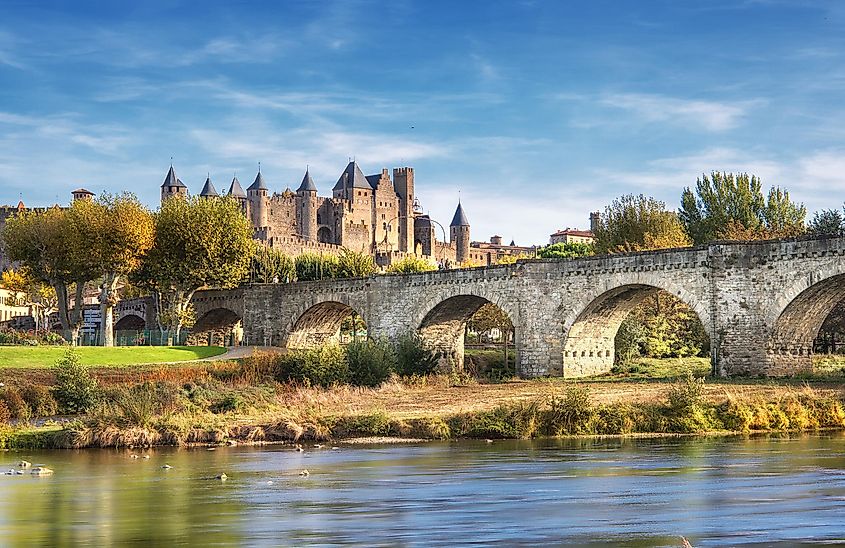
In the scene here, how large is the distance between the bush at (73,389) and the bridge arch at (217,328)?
3530cm

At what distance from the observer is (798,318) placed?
4459cm

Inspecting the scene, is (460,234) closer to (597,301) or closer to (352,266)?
(352,266)

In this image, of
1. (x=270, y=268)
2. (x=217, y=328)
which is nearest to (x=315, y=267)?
(x=270, y=268)

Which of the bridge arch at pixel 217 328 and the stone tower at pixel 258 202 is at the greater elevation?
the stone tower at pixel 258 202

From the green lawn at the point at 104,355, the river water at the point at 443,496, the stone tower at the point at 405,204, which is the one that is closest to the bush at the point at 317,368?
the green lawn at the point at 104,355

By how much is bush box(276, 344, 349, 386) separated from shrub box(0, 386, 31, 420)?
10354 mm

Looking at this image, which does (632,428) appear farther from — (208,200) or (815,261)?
(208,200)

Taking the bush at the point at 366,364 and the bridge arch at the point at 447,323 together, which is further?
the bridge arch at the point at 447,323

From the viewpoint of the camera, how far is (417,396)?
42625 millimetres

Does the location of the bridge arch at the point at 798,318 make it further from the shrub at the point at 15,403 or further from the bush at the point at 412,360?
the shrub at the point at 15,403

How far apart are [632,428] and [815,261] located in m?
13.9

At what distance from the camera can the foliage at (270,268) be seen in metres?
85.5

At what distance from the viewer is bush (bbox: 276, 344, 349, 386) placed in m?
45.6

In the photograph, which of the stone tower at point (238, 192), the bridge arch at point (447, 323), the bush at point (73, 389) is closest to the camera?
the bush at point (73, 389)
